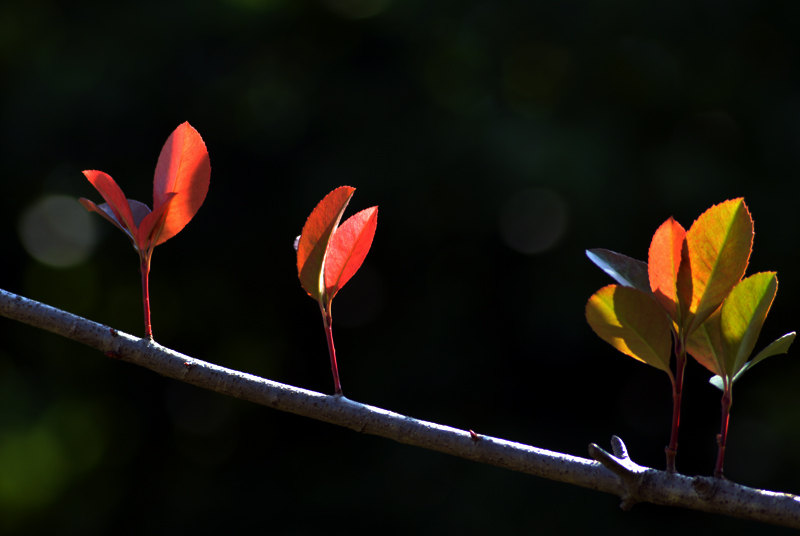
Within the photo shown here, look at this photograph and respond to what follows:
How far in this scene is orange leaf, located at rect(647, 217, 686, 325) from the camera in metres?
0.40

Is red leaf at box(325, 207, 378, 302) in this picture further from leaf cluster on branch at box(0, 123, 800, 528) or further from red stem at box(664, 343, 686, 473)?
red stem at box(664, 343, 686, 473)

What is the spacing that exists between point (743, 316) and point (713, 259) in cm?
5

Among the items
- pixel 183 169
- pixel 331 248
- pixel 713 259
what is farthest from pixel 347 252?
pixel 713 259

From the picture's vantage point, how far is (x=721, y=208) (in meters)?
0.39

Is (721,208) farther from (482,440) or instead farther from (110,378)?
(110,378)

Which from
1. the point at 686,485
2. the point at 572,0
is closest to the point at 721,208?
the point at 686,485

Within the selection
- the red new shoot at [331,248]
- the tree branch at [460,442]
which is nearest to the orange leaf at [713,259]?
the tree branch at [460,442]

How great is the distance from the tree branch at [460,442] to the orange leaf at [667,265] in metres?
0.11

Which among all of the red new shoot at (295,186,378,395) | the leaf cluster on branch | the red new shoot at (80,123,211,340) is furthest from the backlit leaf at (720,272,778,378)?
the red new shoot at (80,123,211,340)

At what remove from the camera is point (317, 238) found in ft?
1.43

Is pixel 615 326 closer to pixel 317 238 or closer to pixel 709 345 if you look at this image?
pixel 709 345

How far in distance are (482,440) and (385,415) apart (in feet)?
0.22

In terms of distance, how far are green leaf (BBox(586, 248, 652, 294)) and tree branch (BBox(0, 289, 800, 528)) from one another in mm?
116

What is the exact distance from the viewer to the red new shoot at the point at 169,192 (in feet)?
1.53
